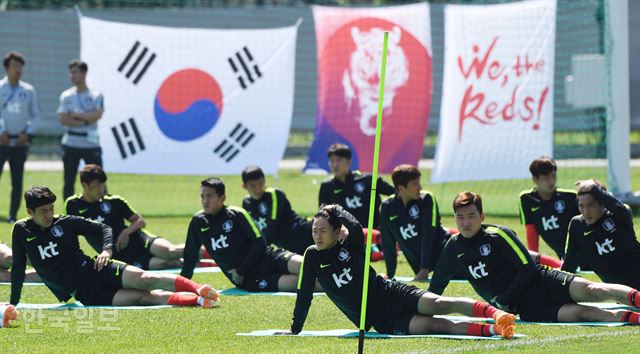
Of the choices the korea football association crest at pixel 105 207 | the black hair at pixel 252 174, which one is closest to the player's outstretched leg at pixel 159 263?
→ the korea football association crest at pixel 105 207

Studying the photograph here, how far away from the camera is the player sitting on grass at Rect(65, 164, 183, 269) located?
1318 centimetres

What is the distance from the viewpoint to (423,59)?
19.2 m

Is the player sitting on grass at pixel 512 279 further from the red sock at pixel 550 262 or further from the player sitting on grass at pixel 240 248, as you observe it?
the red sock at pixel 550 262

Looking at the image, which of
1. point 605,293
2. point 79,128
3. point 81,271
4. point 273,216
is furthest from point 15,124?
point 605,293

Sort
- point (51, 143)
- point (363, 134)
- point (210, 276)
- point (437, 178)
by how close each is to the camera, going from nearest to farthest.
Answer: point (210, 276) < point (437, 178) < point (363, 134) < point (51, 143)

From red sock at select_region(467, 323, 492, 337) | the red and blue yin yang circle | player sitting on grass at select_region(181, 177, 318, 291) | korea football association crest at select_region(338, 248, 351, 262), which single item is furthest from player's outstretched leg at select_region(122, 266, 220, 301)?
the red and blue yin yang circle

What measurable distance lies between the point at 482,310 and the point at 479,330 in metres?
0.18

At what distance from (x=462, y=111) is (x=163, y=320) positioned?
8.60m

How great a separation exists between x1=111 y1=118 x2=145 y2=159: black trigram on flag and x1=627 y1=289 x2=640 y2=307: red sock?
11114mm

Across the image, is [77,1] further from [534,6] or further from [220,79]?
[534,6]

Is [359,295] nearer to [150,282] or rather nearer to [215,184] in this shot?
[150,282]

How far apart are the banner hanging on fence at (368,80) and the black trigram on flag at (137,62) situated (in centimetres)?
266

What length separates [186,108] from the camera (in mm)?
19688

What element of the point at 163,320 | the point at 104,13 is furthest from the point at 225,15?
the point at 163,320
